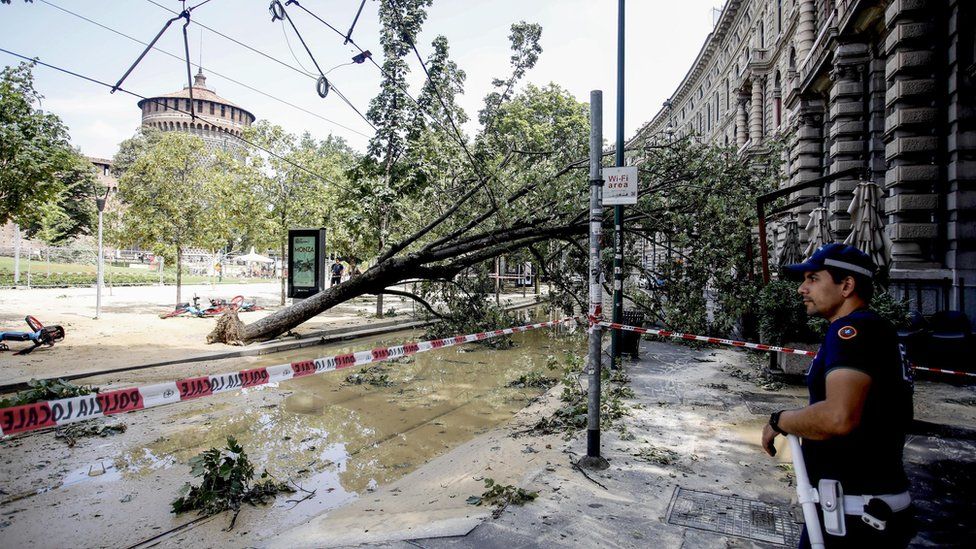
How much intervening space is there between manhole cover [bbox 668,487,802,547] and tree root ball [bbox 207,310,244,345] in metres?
12.0

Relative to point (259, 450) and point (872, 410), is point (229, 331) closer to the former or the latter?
point (259, 450)

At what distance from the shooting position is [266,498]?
4988 millimetres

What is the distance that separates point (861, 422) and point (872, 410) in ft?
0.19

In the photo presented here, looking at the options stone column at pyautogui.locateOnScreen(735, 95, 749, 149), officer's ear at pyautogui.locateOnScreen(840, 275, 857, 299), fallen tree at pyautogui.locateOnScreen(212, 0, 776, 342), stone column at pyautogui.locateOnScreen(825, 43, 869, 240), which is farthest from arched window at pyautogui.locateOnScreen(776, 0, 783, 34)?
officer's ear at pyautogui.locateOnScreen(840, 275, 857, 299)

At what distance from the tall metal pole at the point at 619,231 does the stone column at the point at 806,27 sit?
18136 mm

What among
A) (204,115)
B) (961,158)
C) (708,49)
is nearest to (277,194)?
(961,158)

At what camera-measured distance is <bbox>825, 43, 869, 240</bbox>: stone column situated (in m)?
16.8

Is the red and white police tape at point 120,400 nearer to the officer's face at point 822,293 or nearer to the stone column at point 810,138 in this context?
the officer's face at point 822,293

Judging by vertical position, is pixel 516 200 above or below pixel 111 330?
above

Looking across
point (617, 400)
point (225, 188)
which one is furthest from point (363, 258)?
point (617, 400)

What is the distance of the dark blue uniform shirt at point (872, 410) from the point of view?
6.47ft

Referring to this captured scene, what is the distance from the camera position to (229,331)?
13727mm

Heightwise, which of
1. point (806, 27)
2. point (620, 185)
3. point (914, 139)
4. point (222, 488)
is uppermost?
point (806, 27)

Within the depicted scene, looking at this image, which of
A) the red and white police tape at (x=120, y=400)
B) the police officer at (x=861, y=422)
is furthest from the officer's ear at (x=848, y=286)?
the red and white police tape at (x=120, y=400)
